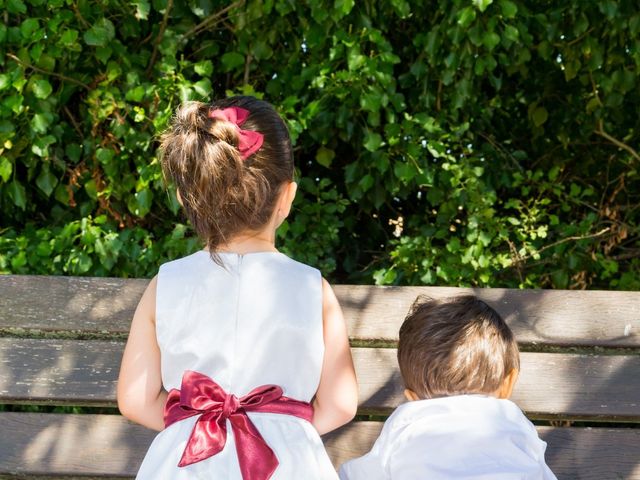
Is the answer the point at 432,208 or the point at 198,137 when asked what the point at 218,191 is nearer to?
the point at 198,137

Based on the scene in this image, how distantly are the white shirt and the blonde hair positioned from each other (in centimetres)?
55

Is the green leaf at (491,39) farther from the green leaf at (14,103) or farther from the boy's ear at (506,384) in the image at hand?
the green leaf at (14,103)

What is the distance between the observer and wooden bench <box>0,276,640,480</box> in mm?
2375

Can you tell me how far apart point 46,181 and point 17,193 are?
11cm

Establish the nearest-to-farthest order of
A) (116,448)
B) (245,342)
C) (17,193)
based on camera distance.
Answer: (245,342)
(116,448)
(17,193)

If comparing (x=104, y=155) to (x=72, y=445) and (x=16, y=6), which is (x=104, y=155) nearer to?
(x=16, y=6)

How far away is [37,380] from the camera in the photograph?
238 cm

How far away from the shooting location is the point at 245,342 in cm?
194

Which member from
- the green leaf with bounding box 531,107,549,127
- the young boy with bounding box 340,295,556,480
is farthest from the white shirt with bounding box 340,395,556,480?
the green leaf with bounding box 531,107,549,127

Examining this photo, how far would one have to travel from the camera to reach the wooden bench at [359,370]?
238 cm

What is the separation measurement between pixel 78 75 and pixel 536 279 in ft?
6.18

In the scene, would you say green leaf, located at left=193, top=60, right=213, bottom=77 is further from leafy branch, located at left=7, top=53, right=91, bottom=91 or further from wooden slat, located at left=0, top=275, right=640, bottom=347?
wooden slat, located at left=0, top=275, right=640, bottom=347

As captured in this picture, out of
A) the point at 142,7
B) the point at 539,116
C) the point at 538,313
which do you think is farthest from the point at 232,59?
the point at 538,313

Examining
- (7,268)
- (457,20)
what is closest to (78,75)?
(7,268)
